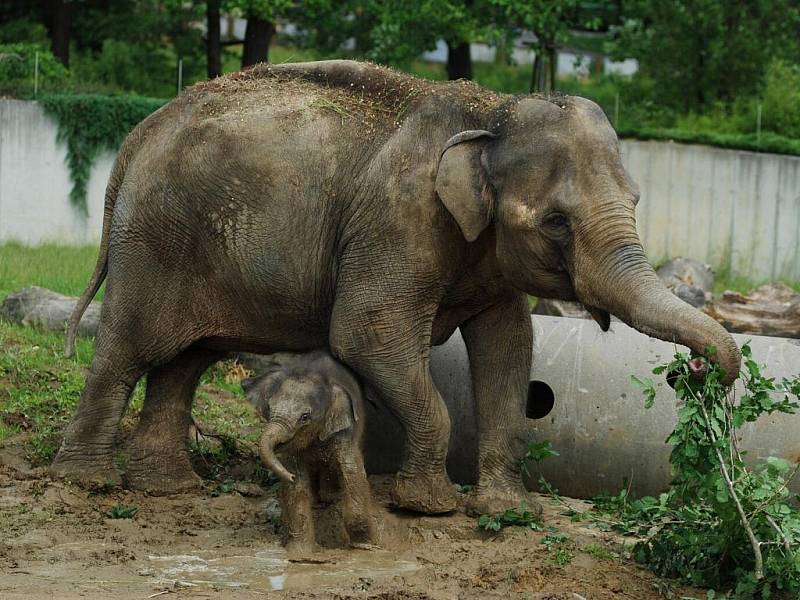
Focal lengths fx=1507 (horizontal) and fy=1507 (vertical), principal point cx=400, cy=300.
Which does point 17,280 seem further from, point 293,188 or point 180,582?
point 180,582

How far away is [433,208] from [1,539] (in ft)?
8.74

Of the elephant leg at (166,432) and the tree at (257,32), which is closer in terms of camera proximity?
the elephant leg at (166,432)

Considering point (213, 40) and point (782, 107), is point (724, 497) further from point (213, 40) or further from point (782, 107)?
point (213, 40)

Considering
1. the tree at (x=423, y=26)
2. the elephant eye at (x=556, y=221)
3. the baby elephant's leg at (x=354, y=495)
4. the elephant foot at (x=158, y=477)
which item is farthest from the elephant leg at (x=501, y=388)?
the tree at (x=423, y=26)

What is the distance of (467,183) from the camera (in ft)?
23.6

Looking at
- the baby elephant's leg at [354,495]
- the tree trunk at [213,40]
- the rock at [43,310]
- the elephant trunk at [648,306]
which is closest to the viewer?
the elephant trunk at [648,306]

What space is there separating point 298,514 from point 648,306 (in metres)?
2.01

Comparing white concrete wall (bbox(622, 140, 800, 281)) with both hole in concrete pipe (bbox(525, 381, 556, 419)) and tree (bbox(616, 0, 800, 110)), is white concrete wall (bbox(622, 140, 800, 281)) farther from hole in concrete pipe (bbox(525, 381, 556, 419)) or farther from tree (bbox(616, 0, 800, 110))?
hole in concrete pipe (bbox(525, 381, 556, 419))

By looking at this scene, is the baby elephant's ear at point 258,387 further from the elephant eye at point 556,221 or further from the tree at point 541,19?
the tree at point 541,19

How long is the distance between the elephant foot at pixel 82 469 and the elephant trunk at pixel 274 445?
5.72 feet

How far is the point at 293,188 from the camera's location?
25.7 feet

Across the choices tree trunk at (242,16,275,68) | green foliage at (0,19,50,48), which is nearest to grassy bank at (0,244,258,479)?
tree trunk at (242,16,275,68)

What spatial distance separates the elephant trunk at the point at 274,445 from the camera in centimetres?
691

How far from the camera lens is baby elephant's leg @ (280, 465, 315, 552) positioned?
729 cm
